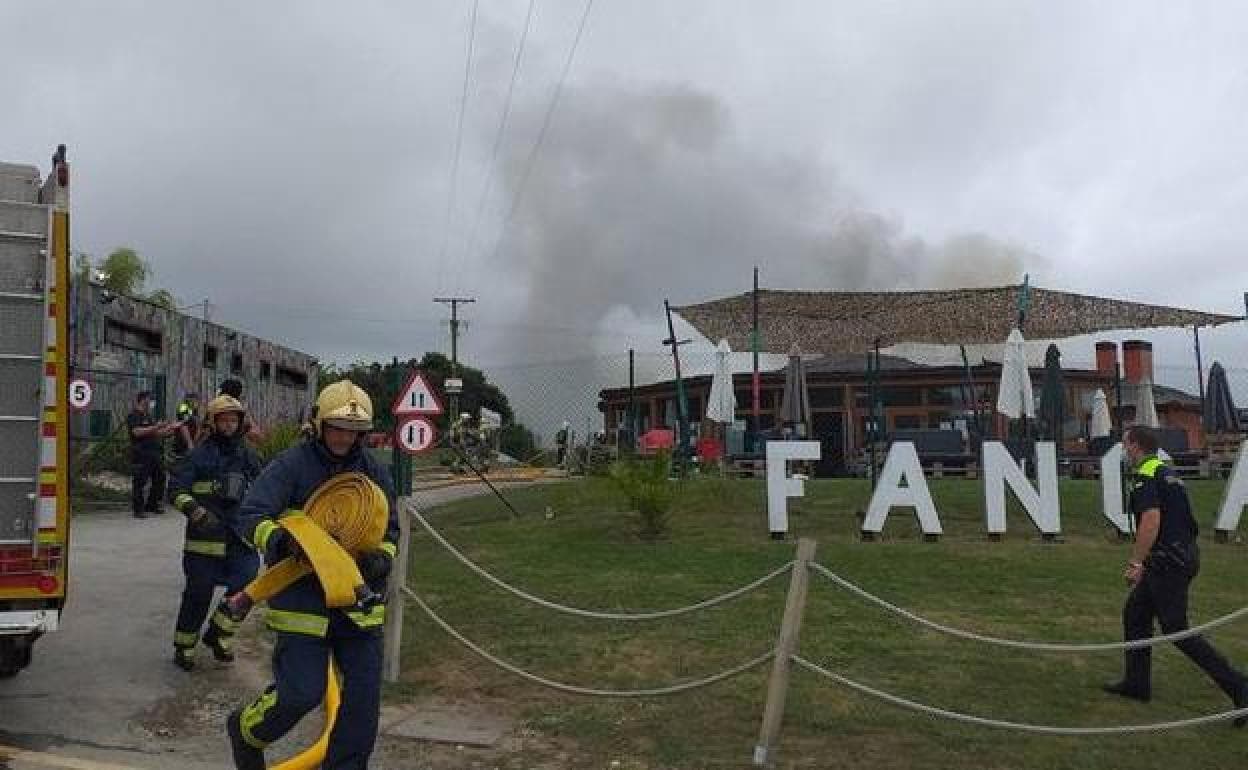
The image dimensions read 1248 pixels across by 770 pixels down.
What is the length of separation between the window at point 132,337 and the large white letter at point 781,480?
13.3 metres

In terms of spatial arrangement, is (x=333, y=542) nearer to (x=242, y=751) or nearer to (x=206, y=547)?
(x=242, y=751)

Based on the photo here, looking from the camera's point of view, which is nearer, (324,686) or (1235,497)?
(324,686)

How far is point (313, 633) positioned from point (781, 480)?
27.6 feet

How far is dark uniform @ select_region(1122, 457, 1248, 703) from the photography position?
6.08 meters

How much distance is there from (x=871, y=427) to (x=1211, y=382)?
1033cm

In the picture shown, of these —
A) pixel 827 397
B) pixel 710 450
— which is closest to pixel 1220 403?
pixel 710 450

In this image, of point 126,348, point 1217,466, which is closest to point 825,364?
point 1217,466

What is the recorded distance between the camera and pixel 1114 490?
39.8 feet

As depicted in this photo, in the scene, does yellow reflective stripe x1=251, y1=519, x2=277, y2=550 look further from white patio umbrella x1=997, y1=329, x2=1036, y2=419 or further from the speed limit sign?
the speed limit sign

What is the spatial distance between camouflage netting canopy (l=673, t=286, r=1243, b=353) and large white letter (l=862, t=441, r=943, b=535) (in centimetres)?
492

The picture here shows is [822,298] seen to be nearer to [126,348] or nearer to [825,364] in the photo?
[126,348]

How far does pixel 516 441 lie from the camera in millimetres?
34125

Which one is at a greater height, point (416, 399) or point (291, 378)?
point (291, 378)

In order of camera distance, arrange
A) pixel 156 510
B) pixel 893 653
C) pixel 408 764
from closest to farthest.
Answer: pixel 408 764 < pixel 893 653 < pixel 156 510
